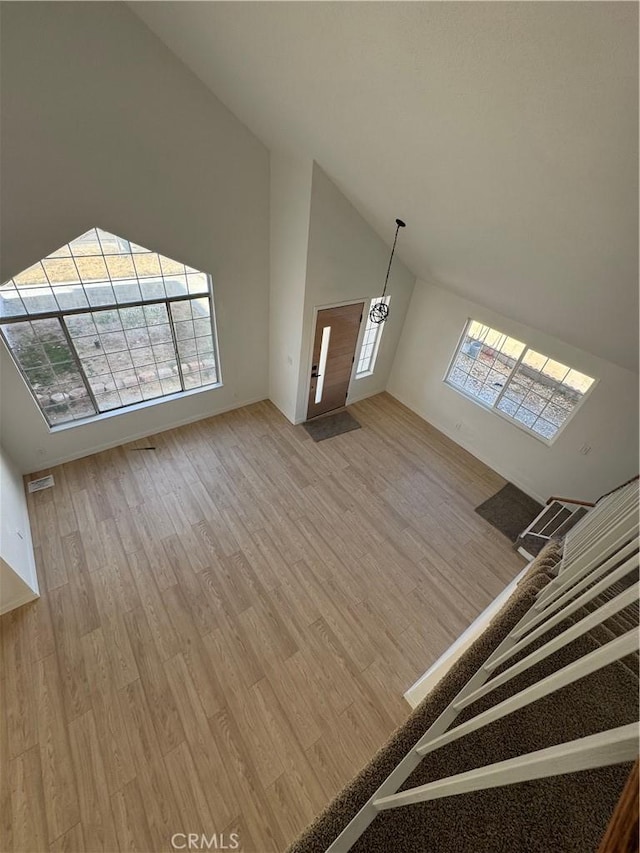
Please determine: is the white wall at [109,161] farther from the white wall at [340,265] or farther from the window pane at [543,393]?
the window pane at [543,393]

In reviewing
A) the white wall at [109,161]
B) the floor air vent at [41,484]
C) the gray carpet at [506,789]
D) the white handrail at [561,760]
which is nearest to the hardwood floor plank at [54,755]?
the floor air vent at [41,484]

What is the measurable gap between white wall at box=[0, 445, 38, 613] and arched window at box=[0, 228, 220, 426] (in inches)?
42.7

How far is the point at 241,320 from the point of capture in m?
5.12

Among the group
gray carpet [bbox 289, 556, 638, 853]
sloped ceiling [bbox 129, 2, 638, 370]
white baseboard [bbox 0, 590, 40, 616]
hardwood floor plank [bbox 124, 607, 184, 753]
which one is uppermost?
sloped ceiling [bbox 129, 2, 638, 370]

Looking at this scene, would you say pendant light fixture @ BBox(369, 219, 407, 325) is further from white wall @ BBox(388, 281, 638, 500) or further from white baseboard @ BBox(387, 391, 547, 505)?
white baseboard @ BBox(387, 391, 547, 505)

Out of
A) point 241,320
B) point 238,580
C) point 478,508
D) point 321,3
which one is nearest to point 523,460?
point 478,508

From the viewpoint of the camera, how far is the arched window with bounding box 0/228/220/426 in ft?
11.8

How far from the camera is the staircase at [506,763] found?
0.73 meters

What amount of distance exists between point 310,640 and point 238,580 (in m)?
0.95

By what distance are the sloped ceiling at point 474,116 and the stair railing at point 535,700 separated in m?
1.84

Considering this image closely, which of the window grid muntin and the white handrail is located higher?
the white handrail

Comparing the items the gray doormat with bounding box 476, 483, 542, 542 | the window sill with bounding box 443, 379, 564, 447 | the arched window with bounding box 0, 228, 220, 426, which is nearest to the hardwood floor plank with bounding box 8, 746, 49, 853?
the arched window with bounding box 0, 228, 220, 426

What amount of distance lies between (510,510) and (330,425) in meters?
2.95

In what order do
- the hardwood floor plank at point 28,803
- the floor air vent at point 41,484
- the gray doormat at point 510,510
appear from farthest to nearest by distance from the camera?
the gray doormat at point 510,510 → the floor air vent at point 41,484 → the hardwood floor plank at point 28,803
